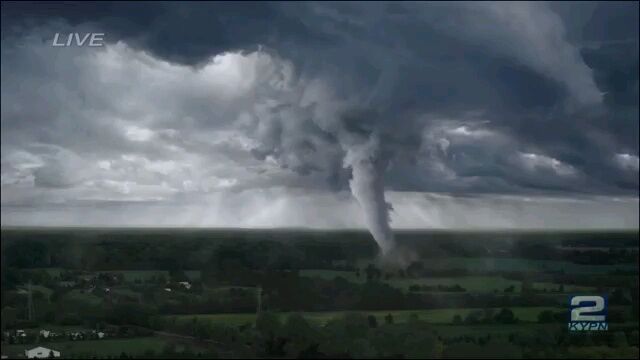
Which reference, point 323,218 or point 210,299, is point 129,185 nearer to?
point 210,299

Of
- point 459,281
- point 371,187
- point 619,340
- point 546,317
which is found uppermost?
point 371,187

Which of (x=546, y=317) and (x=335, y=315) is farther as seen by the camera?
(x=546, y=317)

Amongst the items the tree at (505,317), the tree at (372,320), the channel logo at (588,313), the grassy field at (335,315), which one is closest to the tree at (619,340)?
the channel logo at (588,313)

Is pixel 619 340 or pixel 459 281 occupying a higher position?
pixel 459 281

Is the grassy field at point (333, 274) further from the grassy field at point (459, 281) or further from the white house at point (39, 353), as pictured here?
the white house at point (39, 353)

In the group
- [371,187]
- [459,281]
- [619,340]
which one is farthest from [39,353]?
[619,340]

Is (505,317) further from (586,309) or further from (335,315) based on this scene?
(335,315)

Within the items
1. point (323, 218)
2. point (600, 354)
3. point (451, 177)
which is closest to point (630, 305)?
point (600, 354)

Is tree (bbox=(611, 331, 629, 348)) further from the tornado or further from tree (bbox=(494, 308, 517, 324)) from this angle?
the tornado
